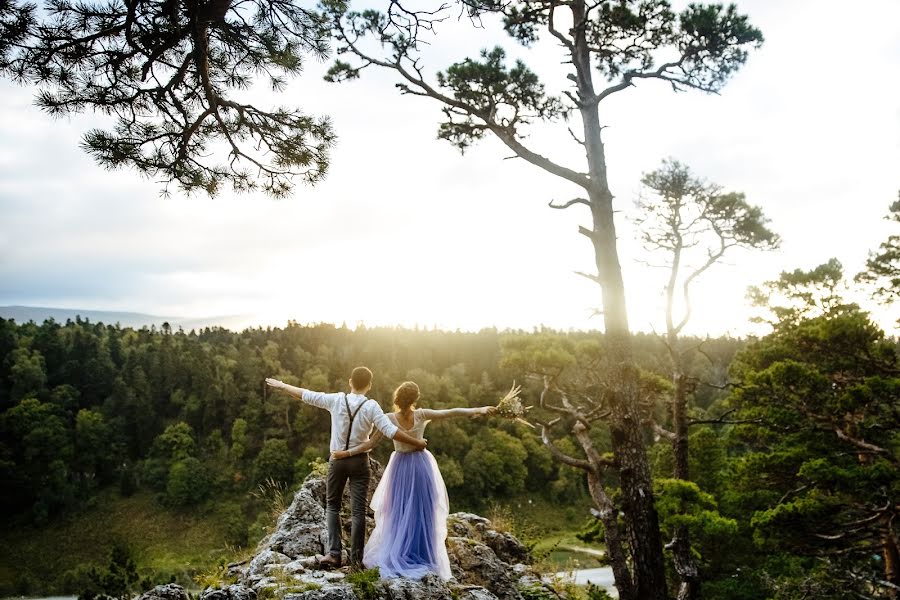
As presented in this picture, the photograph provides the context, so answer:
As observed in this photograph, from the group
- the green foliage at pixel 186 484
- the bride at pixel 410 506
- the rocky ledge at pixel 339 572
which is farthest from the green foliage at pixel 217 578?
the green foliage at pixel 186 484

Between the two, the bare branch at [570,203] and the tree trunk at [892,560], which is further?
the tree trunk at [892,560]

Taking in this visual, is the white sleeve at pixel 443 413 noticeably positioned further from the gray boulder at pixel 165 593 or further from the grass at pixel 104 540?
the grass at pixel 104 540

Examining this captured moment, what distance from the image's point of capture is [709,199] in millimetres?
13156

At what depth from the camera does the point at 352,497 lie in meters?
5.28

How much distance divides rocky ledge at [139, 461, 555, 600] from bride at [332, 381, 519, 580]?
317mm

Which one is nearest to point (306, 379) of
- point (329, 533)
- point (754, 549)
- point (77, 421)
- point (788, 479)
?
point (77, 421)

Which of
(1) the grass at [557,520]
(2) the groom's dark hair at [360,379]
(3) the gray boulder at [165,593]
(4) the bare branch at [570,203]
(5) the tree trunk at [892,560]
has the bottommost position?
(1) the grass at [557,520]

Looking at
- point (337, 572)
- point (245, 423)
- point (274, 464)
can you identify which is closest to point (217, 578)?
point (337, 572)

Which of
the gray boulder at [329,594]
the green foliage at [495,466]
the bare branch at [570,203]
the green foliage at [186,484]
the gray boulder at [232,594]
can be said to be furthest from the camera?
the green foliage at [495,466]

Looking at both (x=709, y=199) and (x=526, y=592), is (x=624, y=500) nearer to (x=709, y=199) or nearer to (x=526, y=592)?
(x=526, y=592)

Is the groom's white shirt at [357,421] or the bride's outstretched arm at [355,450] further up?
the groom's white shirt at [357,421]

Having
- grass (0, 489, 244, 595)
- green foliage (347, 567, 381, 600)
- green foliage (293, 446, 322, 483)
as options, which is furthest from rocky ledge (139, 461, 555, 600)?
grass (0, 489, 244, 595)

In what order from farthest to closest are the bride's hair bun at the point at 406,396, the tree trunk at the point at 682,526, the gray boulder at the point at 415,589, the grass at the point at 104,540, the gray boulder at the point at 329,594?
the grass at the point at 104,540 → the tree trunk at the point at 682,526 → the bride's hair bun at the point at 406,396 → the gray boulder at the point at 415,589 → the gray boulder at the point at 329,594

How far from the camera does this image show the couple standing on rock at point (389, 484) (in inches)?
205
